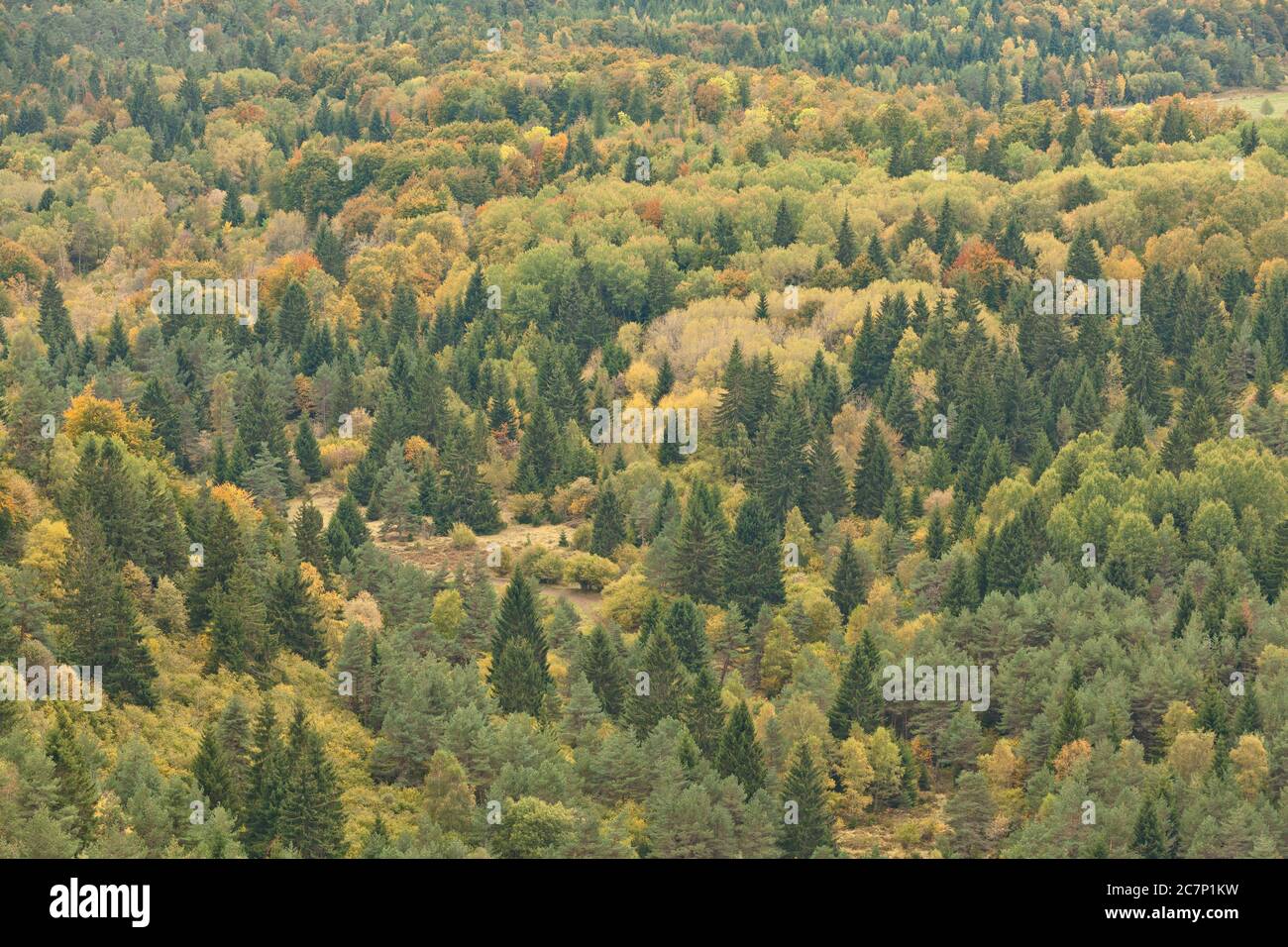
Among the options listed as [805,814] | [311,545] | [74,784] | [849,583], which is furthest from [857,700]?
[74,784]

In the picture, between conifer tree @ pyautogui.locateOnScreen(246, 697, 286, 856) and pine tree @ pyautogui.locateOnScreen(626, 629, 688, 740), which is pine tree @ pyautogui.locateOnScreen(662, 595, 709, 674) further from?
conifer tree @ pyautogui.locateOnScreen(246, 697, 286, 856)

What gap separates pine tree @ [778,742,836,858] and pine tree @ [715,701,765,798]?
2.02 metres

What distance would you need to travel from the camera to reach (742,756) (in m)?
156

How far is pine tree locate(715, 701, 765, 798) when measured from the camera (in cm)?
15425

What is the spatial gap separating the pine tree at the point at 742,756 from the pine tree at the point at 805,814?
2023mm

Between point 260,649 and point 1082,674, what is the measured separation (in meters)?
53.0

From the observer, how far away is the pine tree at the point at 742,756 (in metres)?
154

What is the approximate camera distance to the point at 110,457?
167 meters

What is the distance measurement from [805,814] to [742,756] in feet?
23.8

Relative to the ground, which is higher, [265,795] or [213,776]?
[213,776]

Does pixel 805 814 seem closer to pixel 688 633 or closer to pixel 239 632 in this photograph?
pixel 239 632

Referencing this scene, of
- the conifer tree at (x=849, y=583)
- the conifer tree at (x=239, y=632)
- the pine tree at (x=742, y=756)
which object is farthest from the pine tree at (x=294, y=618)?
the conifer tree at (x=849, y=583)
